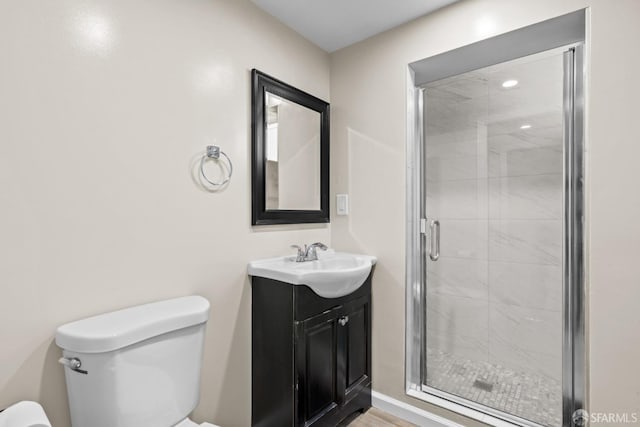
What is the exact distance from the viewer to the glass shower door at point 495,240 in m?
1.77

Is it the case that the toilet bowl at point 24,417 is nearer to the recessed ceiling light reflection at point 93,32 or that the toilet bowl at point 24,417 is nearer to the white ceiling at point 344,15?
the recessed ceiling light reflection at point 93,32

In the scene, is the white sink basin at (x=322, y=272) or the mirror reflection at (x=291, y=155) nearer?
the white sink basin at (x=322, y=272)

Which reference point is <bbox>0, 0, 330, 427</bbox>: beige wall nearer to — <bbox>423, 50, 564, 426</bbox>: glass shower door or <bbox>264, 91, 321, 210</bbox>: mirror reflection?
<bbox>264, 91, 321, 210</bbox>: mirror reflection

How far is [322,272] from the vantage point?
149 centimetres

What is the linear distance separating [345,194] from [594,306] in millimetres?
1361

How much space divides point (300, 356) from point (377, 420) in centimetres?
77

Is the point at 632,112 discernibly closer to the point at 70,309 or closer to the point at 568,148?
the point at 568,148

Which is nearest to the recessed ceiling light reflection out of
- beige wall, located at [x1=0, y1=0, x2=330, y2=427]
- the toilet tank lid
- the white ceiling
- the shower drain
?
beige wall, located at [x1=0, y1=0, x2=330, y2=427]

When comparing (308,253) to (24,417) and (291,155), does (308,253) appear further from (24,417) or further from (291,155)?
(24,417)

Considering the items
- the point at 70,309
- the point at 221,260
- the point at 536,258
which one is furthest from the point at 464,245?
the point at 70,309

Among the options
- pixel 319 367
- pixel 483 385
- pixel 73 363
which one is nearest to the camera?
pixel 73 363

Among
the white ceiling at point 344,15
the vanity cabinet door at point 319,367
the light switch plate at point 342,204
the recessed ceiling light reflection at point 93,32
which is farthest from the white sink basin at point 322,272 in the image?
the white ceiling at point 344,15

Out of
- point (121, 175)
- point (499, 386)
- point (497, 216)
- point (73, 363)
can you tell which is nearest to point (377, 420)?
point (499, 386)

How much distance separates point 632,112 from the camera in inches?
50.2
